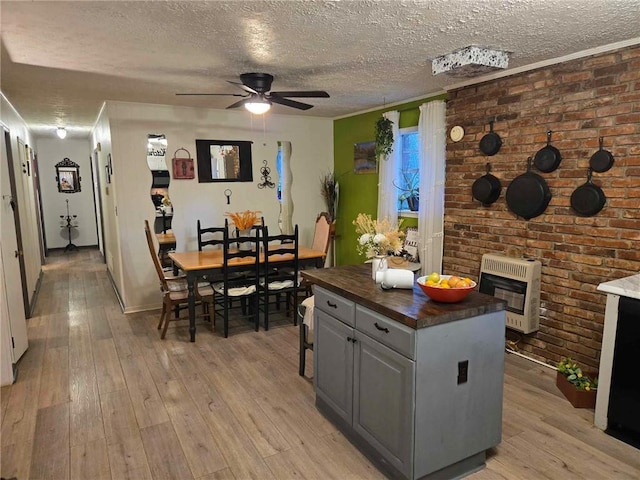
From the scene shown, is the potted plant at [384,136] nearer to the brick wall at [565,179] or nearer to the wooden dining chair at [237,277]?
the brick wall at [565,179]

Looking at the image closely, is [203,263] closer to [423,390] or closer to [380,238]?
[380,238]

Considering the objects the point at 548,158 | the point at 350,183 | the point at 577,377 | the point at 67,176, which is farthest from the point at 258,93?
the point at 67,176

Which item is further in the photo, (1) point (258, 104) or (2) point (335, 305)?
(1) point (258, 104)

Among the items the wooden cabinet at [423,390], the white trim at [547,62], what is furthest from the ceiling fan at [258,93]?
the wooden cabinet at [423,390]

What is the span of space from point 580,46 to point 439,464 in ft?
9.39

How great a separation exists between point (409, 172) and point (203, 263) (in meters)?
2.59

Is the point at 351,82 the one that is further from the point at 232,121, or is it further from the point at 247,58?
the point at 232,121

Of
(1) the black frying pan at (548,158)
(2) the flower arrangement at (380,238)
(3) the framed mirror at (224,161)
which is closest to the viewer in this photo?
(2) the flower arrangement at (380,238)

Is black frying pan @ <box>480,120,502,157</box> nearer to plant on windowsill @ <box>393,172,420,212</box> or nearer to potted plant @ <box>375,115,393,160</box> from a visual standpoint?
plant on windowsill @ <box>393,172,420,212</box>

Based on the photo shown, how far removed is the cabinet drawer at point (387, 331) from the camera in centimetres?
190

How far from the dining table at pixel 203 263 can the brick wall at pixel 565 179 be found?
1.68m

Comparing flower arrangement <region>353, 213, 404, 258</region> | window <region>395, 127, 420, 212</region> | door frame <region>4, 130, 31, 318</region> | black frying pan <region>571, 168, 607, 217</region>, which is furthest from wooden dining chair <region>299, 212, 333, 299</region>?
door frame <region>4, 130, 31, 318</region>

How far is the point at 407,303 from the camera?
2078mm

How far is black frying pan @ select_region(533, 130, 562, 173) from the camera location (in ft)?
10.3
